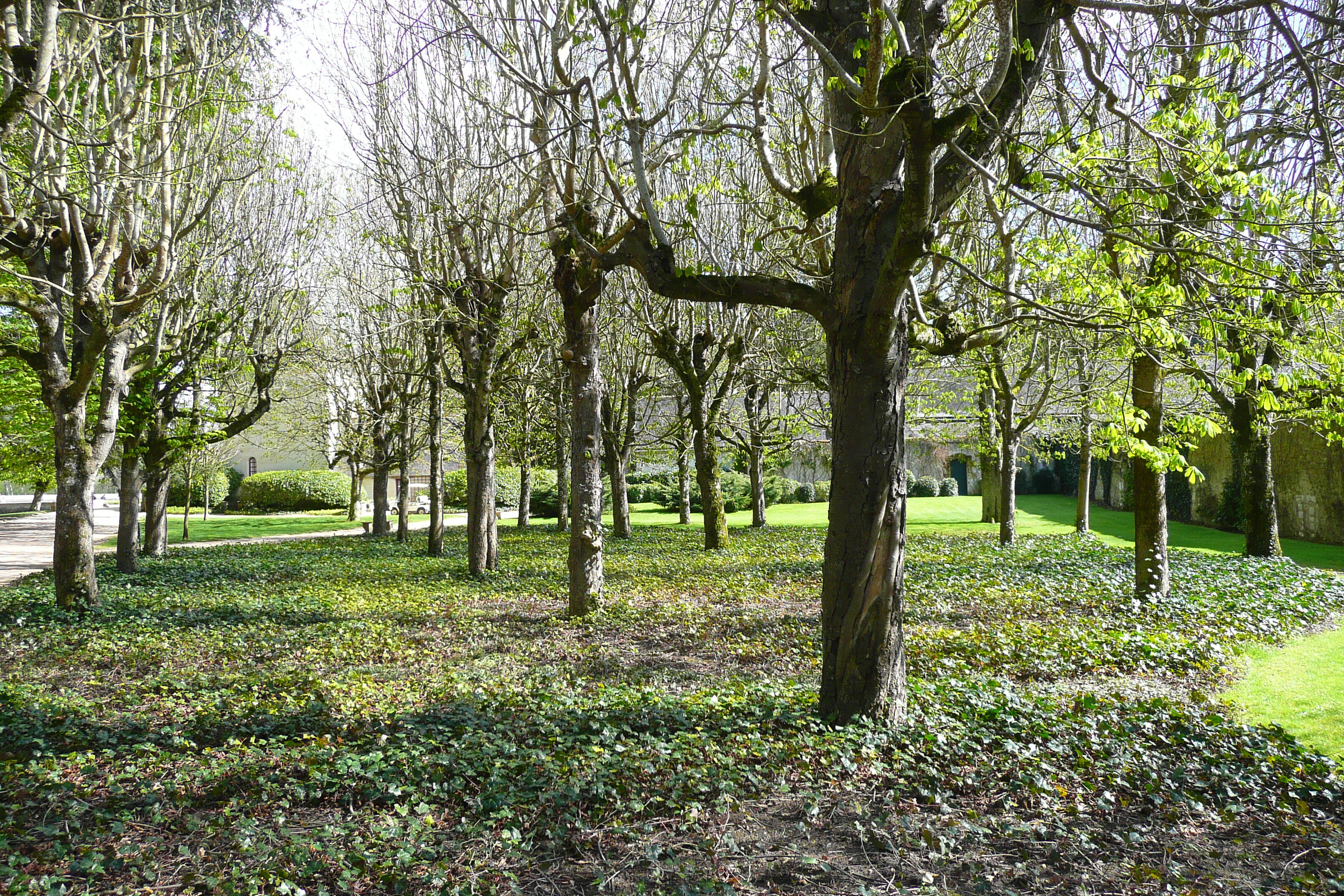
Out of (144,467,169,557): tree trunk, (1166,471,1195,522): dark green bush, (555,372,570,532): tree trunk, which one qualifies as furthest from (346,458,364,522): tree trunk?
(1166,471,1195,522): dark green bush

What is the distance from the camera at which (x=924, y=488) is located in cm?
3506

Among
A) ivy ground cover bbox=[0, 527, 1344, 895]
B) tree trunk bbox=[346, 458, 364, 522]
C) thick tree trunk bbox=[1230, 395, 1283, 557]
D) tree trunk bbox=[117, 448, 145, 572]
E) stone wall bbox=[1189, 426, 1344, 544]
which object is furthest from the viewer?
tree trunk bbox=[346, 458, 364, 522]

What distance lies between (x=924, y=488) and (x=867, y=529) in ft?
105

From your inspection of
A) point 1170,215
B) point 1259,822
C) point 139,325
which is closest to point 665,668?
point 1259,822

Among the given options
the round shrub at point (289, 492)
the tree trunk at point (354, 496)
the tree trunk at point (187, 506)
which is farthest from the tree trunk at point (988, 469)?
the round shrub at point (289, 492)

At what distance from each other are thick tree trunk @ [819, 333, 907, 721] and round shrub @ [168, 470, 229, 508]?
3072cm

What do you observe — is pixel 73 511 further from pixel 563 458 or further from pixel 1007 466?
pixel 1007 466

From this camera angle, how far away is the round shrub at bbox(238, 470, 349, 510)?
34156mm

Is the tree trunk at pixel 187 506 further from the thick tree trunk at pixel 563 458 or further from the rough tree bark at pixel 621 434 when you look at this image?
the rough tree bark at pixel 621 434

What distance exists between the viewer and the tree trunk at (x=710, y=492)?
55.1ft

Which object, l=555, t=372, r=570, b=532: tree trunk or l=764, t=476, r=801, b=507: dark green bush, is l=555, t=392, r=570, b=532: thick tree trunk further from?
l=764, t=476, r=801, b=507: dark green bush

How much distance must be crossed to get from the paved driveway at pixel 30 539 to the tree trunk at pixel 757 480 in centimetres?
1530

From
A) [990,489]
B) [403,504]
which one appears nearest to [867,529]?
[403,504]

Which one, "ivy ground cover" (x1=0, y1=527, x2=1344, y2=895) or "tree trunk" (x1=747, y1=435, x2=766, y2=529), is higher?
"tree trunk" (x1=747, y1=435, x2=766, y2=529)
